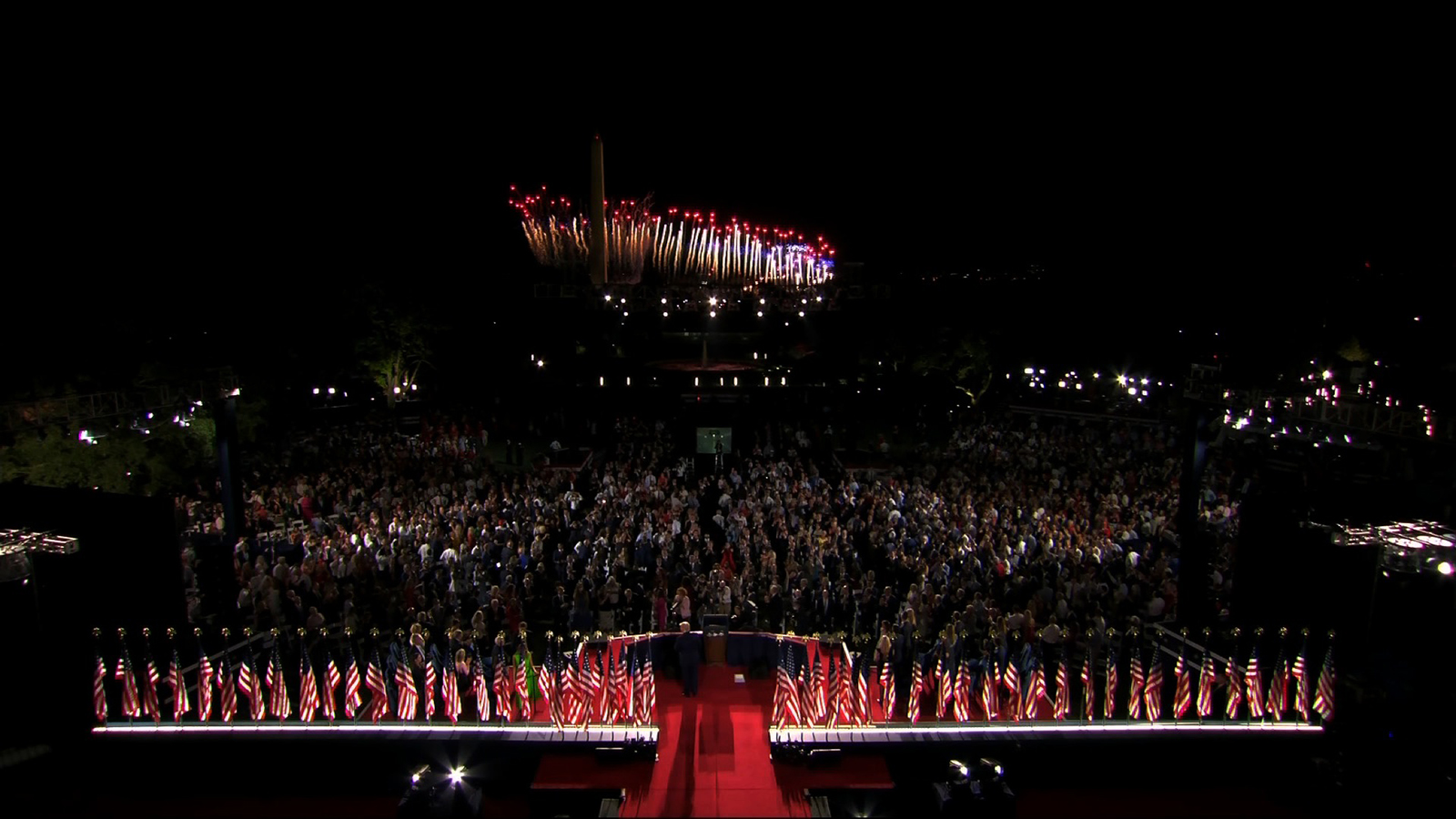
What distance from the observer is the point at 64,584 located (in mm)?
12859

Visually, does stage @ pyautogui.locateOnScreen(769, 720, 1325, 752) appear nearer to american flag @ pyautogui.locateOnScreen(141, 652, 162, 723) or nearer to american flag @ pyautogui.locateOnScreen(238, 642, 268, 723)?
american flag @ pyautogui.locateOnScreen(238, 642, 268, 723)

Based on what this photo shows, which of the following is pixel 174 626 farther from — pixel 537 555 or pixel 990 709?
pixel 990 709

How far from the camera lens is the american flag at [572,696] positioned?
11.8 metres

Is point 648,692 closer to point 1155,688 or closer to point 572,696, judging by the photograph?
point 572,696

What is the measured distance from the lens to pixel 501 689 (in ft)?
39.3

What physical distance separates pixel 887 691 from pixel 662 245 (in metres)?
53.1

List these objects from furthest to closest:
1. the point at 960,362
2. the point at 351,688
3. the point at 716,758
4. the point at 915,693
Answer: the point at 960,362, the point at 915,693, the point at 351,688, the point at 716,758

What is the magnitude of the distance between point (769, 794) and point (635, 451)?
1902cm

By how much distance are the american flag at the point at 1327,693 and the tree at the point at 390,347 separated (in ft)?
120

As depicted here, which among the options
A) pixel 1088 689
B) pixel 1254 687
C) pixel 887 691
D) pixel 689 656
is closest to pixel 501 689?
pixel 689 656

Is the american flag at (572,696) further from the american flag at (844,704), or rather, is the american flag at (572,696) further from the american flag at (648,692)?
the american flag at (844,704)

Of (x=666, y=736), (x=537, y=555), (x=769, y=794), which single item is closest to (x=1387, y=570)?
(x=769, y=794)

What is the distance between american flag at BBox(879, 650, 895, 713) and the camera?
12.1 meters

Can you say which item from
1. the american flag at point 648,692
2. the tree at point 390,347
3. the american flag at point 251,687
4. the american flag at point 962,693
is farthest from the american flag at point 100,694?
the tree at point 390,347
